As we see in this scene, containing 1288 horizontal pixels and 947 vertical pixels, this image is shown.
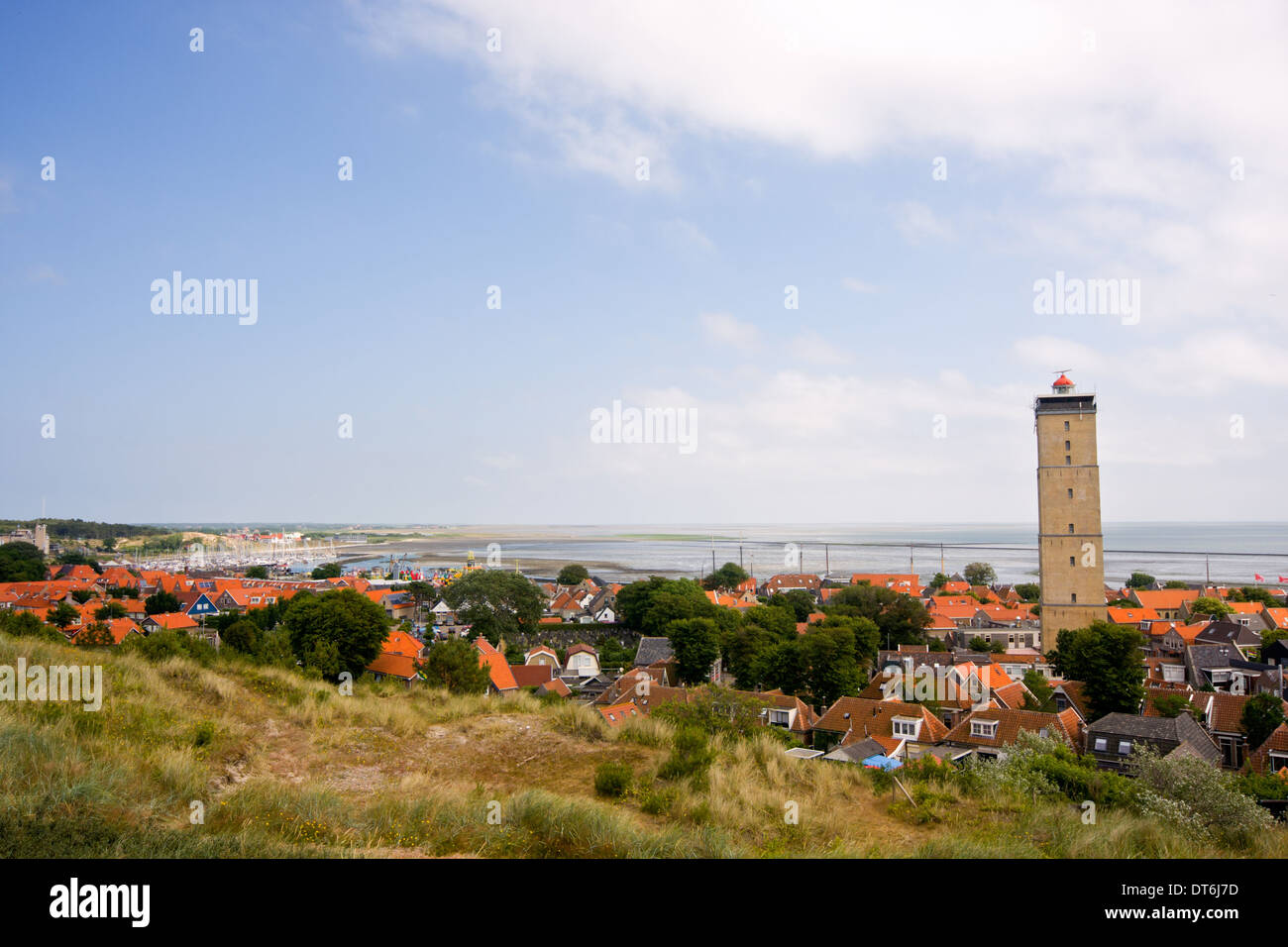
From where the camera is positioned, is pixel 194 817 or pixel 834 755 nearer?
pixel 194 817

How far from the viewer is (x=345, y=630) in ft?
95.6

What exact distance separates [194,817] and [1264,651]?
171ft

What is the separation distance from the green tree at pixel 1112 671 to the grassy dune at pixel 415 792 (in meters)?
25.8

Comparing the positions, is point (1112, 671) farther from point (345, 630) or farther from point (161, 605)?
point (161, 605)

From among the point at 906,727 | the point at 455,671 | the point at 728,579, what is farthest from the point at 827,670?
the point at 728,579

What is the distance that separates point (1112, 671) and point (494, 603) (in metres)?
34.3

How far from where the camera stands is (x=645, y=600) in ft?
175

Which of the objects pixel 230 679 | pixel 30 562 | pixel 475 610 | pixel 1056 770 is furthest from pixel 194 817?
pixel 30 562

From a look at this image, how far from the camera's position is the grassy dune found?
534 cm

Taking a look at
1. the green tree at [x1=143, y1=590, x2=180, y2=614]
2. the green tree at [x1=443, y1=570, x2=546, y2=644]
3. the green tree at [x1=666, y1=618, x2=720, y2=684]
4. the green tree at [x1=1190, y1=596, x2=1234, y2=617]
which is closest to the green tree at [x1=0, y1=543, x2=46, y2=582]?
the green tree at [x1=143, y1=590, x2=180, y2=614]

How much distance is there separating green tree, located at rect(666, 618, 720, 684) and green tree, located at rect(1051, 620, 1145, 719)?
16716 mm

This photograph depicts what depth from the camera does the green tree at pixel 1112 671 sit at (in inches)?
1153
